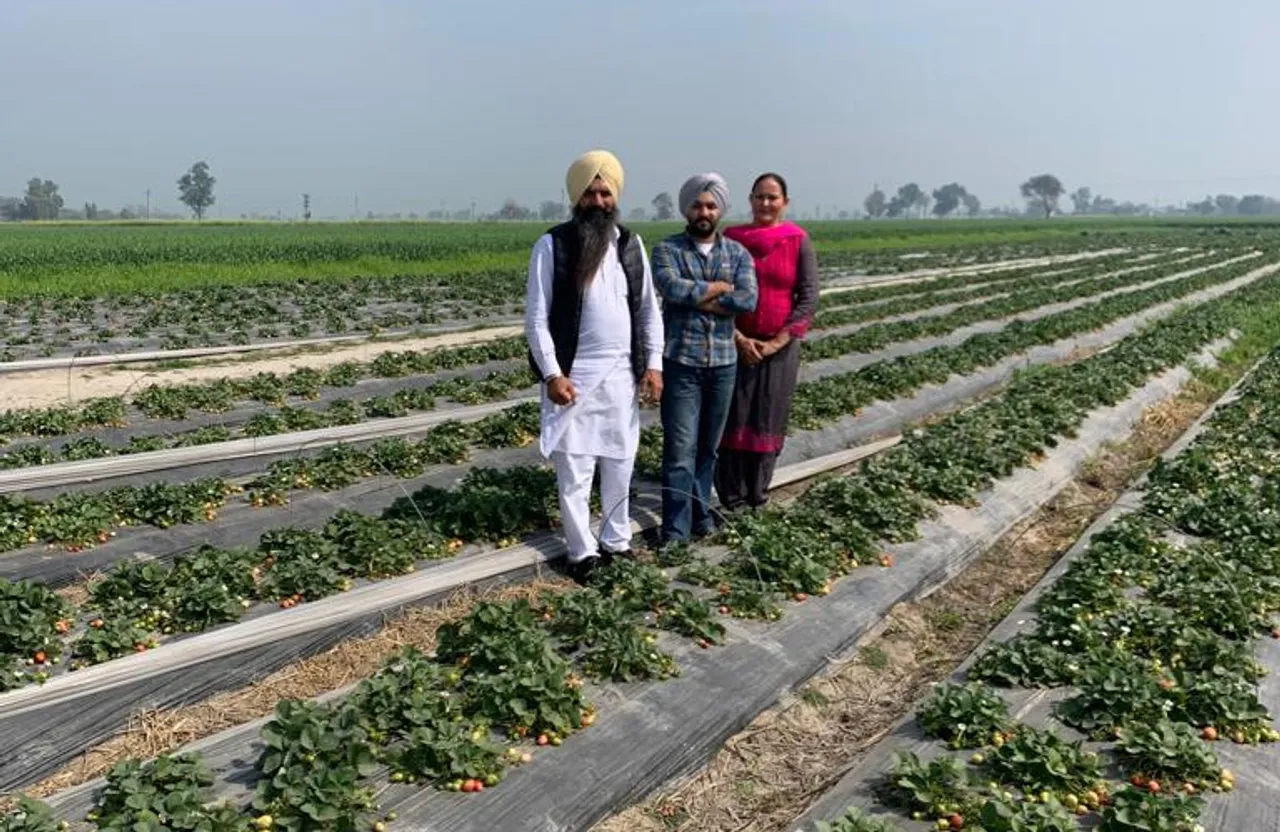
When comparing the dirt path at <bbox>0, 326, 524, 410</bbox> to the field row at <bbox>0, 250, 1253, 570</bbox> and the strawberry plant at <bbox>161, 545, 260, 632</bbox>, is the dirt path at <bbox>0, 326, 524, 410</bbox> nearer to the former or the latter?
the field row at <bbox>0, 250, 1253, 570</bbox>

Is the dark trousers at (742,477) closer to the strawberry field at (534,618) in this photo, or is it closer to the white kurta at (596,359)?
the strawberry field at (534,618)

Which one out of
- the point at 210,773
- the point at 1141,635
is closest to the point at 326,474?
the point at 210,773

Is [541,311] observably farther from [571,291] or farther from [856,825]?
[856,825]

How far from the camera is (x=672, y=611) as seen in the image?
15.3 feet

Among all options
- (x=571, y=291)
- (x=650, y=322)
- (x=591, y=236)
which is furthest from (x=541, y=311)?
(x=650, y=322)

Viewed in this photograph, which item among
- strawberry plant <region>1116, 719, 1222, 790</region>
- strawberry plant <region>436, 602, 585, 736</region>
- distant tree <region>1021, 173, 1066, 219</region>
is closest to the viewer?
strawberry plant <region>1116, 719, 1222, 790</region>

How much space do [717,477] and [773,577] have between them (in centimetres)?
150

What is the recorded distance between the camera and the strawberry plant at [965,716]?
12.2ft

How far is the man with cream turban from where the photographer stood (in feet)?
16.2

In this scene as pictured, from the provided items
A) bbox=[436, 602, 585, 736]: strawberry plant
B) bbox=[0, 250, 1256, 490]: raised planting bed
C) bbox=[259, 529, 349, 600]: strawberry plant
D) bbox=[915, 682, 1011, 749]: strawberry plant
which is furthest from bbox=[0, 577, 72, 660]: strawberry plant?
bbox=[915, 682, 1011, 749]: strawberry plant

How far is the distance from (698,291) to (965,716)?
2.80m

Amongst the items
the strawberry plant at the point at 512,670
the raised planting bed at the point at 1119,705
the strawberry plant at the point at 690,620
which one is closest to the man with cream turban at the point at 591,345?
the strawberry plant at the point at 690,620

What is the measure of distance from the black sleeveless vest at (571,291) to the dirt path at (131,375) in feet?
22.8

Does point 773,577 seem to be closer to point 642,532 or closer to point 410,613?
point 642,532
